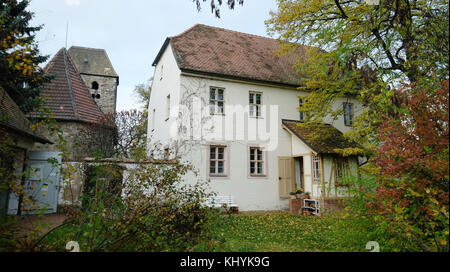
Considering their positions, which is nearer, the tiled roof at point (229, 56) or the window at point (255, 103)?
the tiled roof at point (229, 56)

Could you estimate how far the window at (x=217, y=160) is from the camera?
40.0ft

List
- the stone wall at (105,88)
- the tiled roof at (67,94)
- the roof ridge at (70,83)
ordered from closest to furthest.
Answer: the tiled roof at (67,94)
the roof ridge at (70,83)
the stone wall at (105,88)

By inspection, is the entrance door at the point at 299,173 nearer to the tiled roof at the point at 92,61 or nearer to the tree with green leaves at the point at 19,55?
the tree with green leaves at the point at 19,55

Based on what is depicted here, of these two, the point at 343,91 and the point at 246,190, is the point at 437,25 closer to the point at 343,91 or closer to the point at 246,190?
the point at 343,91

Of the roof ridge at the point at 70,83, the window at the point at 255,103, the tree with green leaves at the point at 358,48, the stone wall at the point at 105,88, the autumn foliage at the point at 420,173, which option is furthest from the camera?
the stone wall at the point at 105,88

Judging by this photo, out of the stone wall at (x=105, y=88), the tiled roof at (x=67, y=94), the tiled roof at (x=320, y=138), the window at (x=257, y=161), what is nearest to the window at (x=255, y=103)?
the tiled roof at (x=320, y=138)

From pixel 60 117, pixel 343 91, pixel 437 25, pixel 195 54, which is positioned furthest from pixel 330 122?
pixel 60 117

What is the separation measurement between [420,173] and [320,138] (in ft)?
34.1

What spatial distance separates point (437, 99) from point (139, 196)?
4039mm

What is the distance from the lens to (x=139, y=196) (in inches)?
177

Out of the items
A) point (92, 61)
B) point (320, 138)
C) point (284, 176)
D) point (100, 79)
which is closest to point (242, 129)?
point (284, 176)

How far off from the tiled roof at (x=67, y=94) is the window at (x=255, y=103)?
26.4 feet

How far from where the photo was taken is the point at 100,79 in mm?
28766

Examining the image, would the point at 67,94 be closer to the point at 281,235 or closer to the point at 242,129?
the point at 242,129
